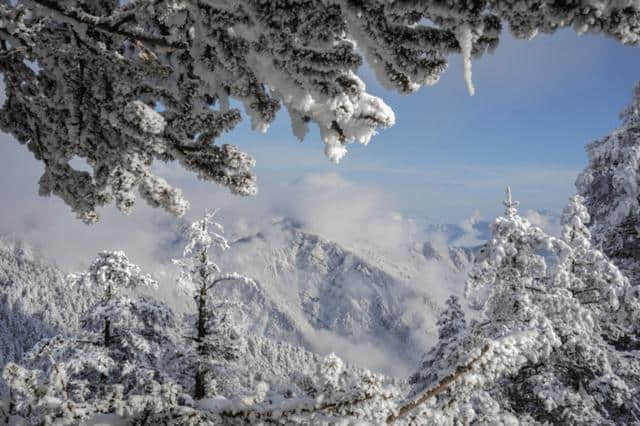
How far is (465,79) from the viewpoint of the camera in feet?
3.76

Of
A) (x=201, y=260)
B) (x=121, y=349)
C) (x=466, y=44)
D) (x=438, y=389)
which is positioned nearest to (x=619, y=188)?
(x=438, y=389)

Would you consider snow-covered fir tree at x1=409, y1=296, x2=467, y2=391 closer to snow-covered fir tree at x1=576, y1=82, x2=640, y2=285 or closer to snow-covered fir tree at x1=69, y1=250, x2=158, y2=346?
snow-covered fir tree at x1=576, y1=82, x2=640, y2=285

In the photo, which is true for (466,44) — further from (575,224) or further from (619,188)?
(619,188)

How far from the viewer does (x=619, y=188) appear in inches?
499

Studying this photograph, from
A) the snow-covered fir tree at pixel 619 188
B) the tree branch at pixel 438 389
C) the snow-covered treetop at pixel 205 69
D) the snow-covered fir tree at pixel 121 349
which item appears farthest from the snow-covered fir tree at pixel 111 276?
the snow-covered fir tree at pixel 619 188

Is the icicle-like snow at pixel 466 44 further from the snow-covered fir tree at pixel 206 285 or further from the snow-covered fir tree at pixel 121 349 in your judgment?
the snow-covered fir tree at pixel 206 285

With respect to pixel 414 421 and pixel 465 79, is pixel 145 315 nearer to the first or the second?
pixel 414 421

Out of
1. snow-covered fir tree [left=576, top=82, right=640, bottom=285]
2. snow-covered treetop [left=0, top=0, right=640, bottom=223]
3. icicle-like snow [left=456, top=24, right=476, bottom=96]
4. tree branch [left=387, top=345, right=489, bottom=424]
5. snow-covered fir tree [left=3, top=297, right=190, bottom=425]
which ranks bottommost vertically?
tree branch [left=387, top=345, right=489, bottom=424]

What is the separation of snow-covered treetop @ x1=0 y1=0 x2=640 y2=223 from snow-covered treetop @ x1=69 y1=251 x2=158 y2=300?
35.8 ft

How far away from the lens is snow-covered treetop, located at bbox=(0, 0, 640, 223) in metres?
1.19

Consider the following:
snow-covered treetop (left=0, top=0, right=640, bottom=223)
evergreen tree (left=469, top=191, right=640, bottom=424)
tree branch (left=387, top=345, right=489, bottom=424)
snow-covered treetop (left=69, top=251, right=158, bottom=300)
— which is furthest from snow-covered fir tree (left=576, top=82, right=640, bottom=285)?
snow-covered treetop (left=69, top=251, right=158, bottom=300)

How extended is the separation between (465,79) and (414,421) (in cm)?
239

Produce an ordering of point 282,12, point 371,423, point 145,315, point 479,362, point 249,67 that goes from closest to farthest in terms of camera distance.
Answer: point 282,12, point 249,67, point 371,423, point 479,362, point 145,315

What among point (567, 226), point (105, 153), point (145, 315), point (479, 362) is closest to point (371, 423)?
point (479, 362)
